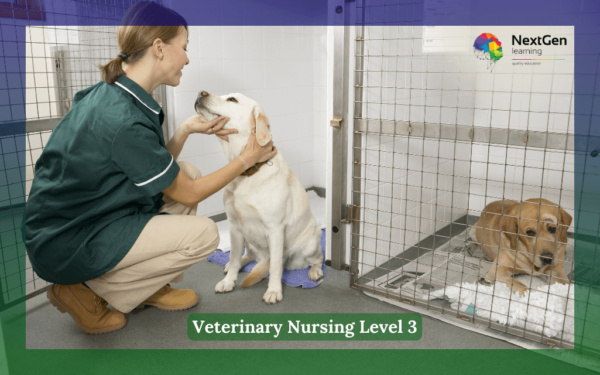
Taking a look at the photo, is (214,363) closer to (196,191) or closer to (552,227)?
(196,191)

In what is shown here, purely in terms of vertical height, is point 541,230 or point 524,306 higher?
point 541,230

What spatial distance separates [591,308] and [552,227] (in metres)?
0.42

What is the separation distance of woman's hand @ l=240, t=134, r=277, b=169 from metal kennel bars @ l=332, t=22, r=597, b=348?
1.64 feet

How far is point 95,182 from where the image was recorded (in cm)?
182

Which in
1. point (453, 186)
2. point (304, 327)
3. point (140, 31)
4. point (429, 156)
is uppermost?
point (140, 31)

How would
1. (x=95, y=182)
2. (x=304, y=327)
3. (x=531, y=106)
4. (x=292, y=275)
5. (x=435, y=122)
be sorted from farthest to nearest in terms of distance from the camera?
(x=531, y=106), (x=435, y=122), (x=292, y=275), (x=304, y=327), (x=95, y=182)

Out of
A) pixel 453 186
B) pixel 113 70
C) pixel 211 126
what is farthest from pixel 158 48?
pixel 453 186

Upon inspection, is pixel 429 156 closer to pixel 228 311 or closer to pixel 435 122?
pixel 435 122

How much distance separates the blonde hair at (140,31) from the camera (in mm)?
→ 1848

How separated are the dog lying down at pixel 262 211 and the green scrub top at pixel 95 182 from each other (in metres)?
0.42

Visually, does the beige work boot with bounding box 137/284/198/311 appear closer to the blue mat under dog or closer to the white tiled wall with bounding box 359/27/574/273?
the blue mat under dog

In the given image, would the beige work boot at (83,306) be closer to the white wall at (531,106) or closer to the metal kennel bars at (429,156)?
the metal kennel bars at (429,156)

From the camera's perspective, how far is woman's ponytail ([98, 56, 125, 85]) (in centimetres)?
189

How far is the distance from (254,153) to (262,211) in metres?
0.32
